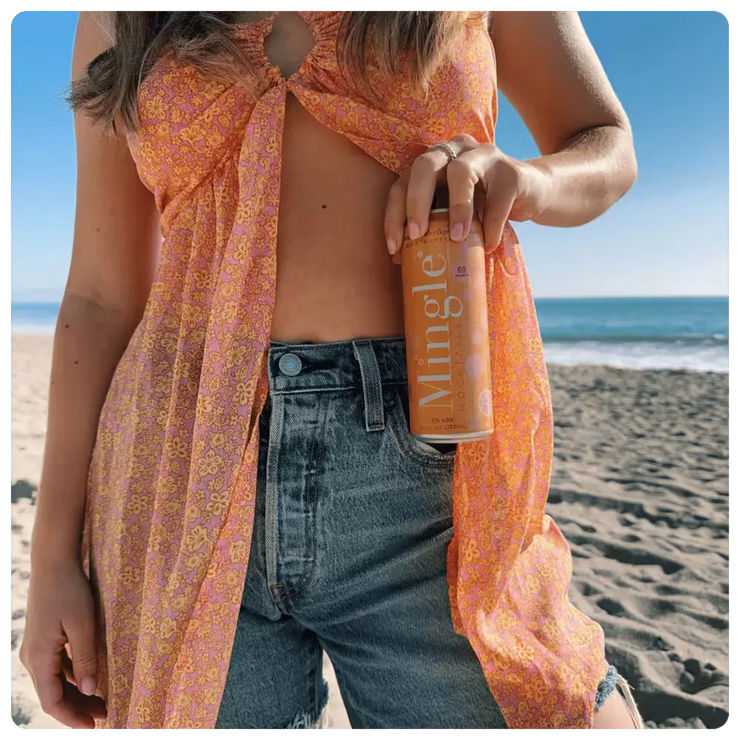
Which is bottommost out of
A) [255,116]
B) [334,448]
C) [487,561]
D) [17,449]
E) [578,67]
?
[17,449]

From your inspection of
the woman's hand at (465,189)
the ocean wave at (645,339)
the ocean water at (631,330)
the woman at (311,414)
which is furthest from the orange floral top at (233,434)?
the ocean wave at (645,339)

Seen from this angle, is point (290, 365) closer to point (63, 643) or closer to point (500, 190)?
point (500, 190)

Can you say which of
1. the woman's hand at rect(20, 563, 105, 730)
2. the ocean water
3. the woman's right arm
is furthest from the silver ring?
the ocean water

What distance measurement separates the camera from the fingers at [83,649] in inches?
39.5

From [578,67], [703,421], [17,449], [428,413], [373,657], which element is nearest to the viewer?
[428,413]

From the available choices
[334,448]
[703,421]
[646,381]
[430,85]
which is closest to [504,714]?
[334,448]

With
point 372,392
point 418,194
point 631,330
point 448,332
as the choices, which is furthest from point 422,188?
point 631,330

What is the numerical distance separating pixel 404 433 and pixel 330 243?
1.06 feet

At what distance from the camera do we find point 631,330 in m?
21.5

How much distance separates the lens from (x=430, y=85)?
0.96 metres

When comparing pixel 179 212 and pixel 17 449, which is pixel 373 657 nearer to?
pixel 179 212

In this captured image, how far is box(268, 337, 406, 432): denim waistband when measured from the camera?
88cm

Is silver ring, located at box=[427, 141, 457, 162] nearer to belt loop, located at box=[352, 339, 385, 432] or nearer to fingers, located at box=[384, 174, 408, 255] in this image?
fingers, located at box=[384, 174, 408, 255]

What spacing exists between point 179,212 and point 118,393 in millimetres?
335
